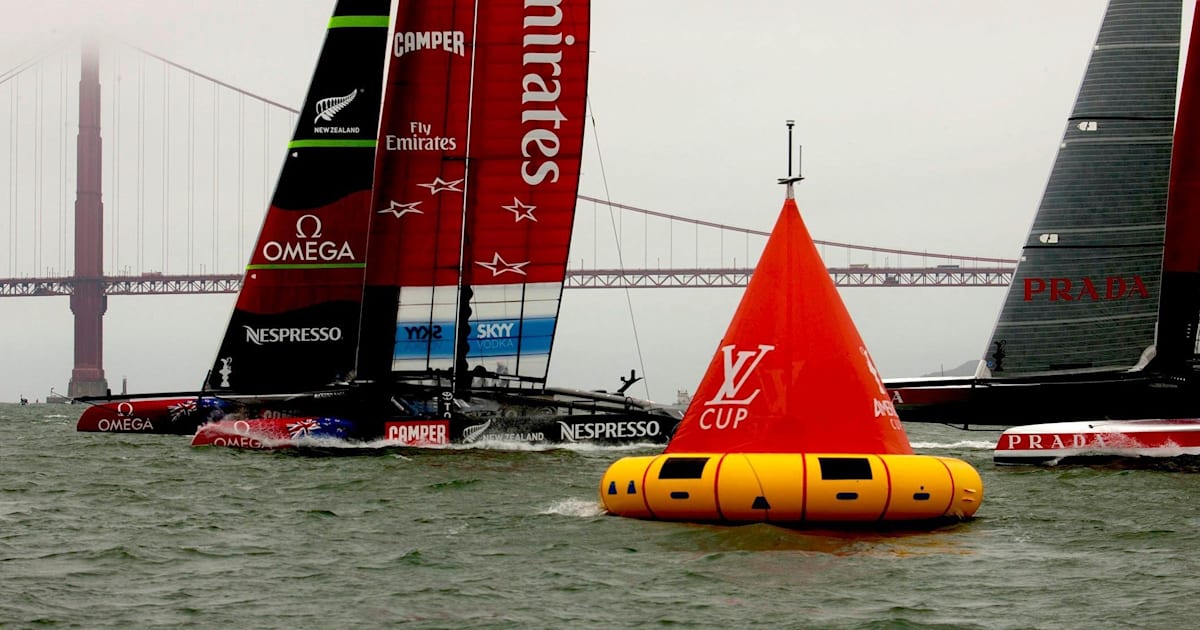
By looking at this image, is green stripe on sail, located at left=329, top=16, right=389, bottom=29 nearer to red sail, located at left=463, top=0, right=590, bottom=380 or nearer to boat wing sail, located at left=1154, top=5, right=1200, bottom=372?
red sail, located at left=463, top=0, right=590, bottom=380

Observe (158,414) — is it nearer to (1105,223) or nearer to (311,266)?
(311,266)

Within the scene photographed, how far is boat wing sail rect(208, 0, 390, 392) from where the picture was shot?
15.2 meters

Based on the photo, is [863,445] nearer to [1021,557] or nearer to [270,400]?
[1021,557]

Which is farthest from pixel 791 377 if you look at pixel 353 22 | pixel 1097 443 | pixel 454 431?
pixel 353 22

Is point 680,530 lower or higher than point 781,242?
lower

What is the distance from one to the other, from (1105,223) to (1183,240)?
652mm

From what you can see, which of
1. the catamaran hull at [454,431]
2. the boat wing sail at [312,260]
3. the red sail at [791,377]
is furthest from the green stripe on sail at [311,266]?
the red sail at [791,377]

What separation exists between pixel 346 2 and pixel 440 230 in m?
2.50

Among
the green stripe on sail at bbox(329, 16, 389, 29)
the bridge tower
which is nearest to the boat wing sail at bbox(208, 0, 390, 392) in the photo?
the green stripe on sail at bbox(329, 16, 389, 29)

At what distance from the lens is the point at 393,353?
14.7 m

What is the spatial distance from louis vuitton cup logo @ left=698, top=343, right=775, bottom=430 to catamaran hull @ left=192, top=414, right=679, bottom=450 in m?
5.57

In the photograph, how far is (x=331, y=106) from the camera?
15.4 meters

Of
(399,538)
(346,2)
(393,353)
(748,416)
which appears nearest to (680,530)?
(748,416)

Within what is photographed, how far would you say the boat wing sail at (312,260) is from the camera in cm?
1523
